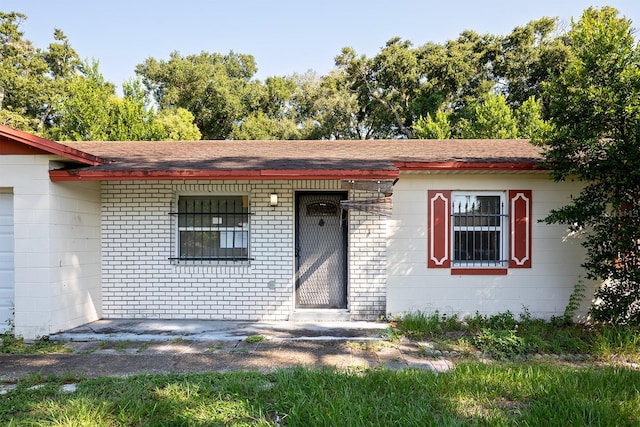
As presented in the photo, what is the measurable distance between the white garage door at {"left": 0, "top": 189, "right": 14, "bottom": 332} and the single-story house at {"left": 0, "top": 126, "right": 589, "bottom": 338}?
87cm

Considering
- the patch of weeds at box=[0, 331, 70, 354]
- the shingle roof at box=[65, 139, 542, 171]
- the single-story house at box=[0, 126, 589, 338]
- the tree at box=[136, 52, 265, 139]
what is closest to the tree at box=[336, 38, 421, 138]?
the tree at box=[136, 52, 265, 139]

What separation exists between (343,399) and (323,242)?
402cm

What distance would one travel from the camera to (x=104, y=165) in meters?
7.06

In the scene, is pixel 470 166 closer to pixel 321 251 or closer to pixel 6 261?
pixel 321 251

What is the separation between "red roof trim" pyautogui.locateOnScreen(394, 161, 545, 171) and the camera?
22.3 ft

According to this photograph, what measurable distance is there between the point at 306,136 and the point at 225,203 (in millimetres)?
19907

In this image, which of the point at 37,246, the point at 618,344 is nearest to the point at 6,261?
the point at 37,246

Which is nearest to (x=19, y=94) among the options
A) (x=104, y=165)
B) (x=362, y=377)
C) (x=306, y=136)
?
(x=306, y=136)

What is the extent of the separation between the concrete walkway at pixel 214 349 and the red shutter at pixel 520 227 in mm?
2506

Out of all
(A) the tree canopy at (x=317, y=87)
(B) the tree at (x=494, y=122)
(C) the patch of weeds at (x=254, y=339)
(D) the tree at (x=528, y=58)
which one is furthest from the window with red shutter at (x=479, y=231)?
(D) the tree at (x=528, y=58)

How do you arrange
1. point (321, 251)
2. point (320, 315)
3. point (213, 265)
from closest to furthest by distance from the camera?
point (320, 315)
point (213, 265)
point (321, 251)

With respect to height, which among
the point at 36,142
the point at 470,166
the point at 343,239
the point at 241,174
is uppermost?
the point at 36,142

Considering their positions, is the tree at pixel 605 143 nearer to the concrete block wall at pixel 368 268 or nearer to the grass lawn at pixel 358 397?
the grass lawn at pixel 358 397

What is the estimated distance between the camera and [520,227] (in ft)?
23.7
